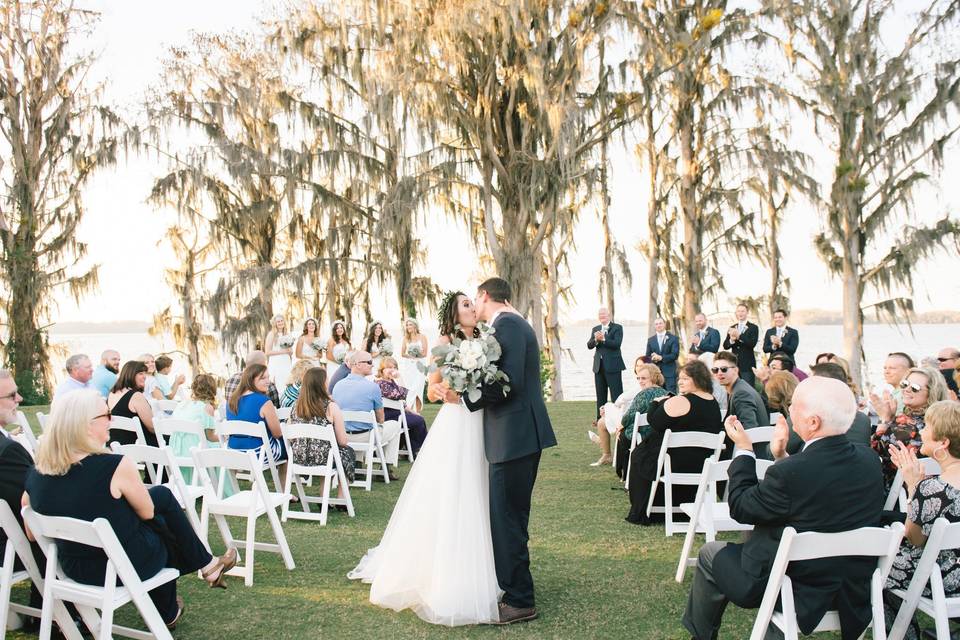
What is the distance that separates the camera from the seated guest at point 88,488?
10.7 feet

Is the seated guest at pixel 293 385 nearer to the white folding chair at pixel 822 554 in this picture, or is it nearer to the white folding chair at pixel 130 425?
the white folding chair at pixel 130 425

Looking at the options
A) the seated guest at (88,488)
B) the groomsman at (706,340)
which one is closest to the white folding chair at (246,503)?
the seated guest at (88,488)

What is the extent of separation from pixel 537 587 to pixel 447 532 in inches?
32.0

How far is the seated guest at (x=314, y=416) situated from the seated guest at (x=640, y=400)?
2484 mm

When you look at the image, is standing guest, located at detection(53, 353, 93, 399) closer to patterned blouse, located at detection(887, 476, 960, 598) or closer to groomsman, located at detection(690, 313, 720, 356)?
patterned blouse, located at detection(887, 476, 960, 598)

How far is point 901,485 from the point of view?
4.18 meters

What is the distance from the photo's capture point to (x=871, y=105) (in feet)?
46.2

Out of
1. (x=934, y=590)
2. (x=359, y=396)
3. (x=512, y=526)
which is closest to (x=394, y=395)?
(x=359, y=396)

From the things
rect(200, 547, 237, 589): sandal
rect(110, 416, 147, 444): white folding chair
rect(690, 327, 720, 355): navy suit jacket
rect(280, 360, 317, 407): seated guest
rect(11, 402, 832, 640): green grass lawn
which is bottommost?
rect(11, 402, 832, 640): green grass lawn

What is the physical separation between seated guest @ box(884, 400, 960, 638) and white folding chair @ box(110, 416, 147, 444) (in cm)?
A: 513

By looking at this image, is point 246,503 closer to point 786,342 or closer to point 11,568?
point 11,568

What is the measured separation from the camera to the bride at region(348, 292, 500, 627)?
389 cm

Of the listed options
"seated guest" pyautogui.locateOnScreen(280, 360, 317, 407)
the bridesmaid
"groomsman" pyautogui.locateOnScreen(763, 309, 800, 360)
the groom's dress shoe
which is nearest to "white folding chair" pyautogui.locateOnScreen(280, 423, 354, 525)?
"seated guest" pyautogui.locateOnScreen(280, 360, 317, 407)

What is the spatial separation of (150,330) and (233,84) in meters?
6.59
